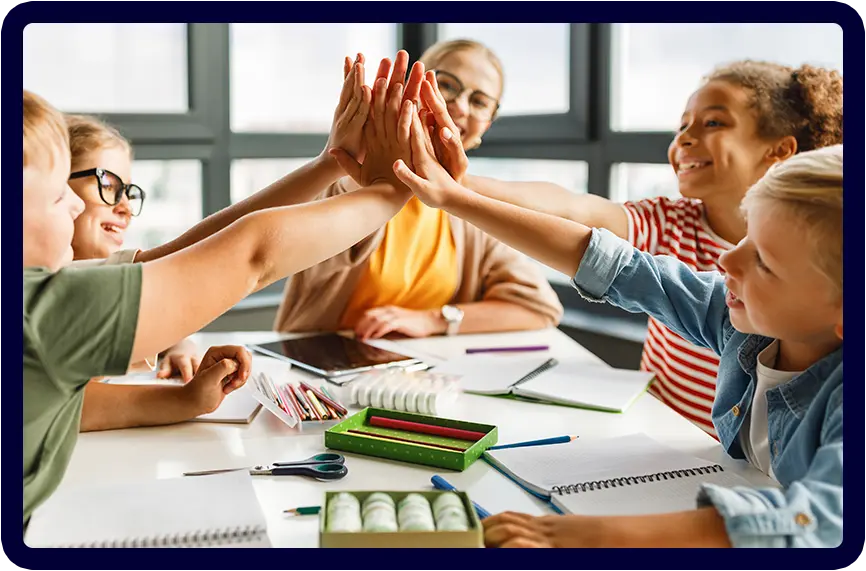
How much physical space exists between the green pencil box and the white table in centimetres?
1

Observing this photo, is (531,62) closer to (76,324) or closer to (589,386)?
(589,386)

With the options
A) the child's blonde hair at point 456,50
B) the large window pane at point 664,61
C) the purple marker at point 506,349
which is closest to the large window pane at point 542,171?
the large window pane at point 664,61

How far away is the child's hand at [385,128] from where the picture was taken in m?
1.32

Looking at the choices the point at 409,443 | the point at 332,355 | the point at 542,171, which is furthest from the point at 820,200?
the point at 542,171

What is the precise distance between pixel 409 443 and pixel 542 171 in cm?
186

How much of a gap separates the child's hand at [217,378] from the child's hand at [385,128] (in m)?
0.32

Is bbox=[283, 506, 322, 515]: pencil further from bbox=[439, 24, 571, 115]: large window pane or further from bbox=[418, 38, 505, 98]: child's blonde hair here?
bbox=[439, 24, 571, 115]: large window pane

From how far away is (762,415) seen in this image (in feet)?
3.54

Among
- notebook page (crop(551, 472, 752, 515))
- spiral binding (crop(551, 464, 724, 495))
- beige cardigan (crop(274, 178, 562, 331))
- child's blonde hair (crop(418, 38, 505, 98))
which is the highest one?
child's blonde hair (crop(418, 38, 505, 98))

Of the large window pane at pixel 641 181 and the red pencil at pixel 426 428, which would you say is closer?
the red pencil at pixel 426 428

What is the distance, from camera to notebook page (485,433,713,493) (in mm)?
1046

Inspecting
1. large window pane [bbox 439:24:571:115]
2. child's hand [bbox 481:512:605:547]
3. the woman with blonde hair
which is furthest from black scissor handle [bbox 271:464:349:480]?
large window pane [bbox 439:24:571:115]

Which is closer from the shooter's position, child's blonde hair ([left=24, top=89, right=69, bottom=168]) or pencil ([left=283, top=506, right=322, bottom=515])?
child's blonde hair ([left=24, top=89, right=69, bottom=168])

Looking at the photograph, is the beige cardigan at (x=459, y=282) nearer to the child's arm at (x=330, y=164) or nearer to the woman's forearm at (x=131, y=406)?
the child's arm at (x=330, y=164)
